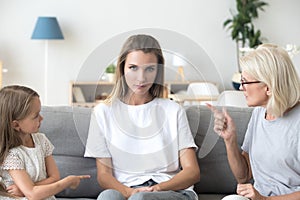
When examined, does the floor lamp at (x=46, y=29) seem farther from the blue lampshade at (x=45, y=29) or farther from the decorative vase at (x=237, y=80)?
the decorative vase at (x=237, y=80)

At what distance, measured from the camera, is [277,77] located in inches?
82.2

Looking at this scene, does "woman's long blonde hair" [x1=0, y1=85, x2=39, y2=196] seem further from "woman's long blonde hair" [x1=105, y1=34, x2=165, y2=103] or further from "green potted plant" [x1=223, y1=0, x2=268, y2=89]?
"green potted plant" [x1=223, y1=0, x2=268, y2=89]

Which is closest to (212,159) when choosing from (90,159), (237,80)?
(90,159)

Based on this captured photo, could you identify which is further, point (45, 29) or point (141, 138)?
point (45, 29)

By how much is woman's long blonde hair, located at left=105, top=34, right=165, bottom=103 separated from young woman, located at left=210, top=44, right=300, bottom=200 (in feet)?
1.02

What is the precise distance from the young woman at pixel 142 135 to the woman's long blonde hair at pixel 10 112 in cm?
32

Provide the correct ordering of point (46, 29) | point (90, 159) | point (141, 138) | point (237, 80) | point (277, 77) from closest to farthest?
point (277, 77) → point (141, 138) → point (90, 159) → point (237, 80) → point (46, 29)

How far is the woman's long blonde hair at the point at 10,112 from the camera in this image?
6.90ft

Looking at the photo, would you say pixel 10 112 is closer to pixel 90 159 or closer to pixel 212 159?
pixel 90 159

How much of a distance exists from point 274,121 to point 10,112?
0.95 m

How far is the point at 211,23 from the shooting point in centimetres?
650

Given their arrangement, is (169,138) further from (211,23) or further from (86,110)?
(211,23)

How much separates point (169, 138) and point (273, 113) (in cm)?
42

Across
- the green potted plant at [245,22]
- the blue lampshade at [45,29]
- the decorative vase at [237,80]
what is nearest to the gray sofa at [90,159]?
the decorative vase at [237,80]
